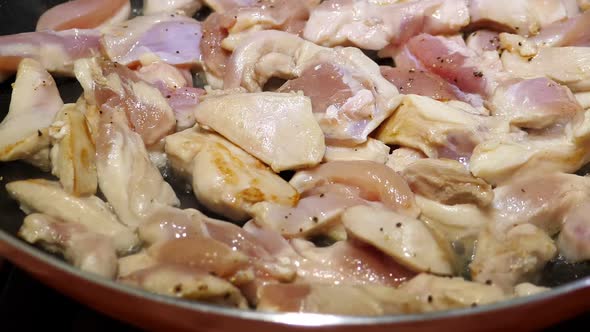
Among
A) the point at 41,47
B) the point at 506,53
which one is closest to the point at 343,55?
the point at 506,53

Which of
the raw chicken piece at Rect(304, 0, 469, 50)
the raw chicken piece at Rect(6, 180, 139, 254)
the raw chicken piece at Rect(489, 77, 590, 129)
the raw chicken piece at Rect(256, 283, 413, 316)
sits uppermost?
the raw chicken piece at Rect(304, 0, 469, 50)

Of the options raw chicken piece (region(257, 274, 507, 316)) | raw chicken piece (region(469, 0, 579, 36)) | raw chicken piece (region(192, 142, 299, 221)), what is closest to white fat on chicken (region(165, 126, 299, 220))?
raw chicken piece (region(192, 142, 299, 221))

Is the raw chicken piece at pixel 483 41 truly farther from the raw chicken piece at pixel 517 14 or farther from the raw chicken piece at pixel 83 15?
the raw chicken piece at pixel 83 15

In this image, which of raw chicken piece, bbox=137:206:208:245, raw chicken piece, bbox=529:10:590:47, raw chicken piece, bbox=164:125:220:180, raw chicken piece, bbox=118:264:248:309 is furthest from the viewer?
raw chicken piece, bbox=529:10:590:47

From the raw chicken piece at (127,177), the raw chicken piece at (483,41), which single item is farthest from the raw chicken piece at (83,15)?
the raw chicken piece at (483,41)

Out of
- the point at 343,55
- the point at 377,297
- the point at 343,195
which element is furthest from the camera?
the point at 343,55

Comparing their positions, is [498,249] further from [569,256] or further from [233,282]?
[233,282]

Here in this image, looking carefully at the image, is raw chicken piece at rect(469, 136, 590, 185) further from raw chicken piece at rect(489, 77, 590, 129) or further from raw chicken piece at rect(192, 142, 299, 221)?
raw chicken piece at rect(192, 142, 299, 221)
